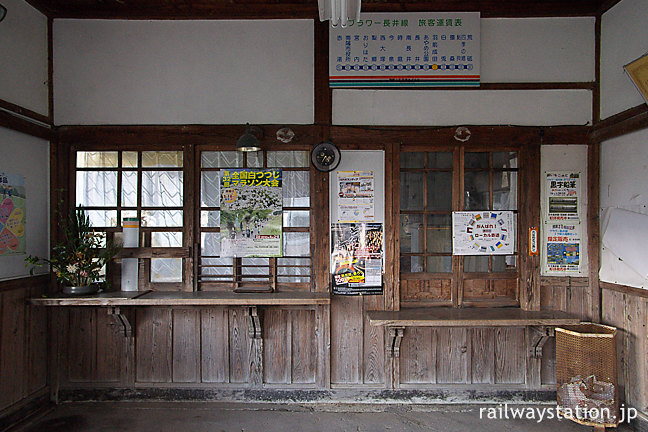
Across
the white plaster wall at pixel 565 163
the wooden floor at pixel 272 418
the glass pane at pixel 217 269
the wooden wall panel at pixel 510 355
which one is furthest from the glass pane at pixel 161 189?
the white plaster wall at pixel 565 163

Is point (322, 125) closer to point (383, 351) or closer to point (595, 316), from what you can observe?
point (383, 351)

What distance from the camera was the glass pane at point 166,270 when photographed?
3.87 metres

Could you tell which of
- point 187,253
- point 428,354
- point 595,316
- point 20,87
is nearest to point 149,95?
point 20,87

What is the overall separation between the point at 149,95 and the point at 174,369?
9.04ft

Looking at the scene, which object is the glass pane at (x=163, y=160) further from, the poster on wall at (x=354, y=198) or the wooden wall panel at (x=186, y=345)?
the poster on wall at (x=354, y=198)

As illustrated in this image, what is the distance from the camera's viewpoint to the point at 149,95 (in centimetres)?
385

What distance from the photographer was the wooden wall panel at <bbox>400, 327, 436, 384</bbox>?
380 cm

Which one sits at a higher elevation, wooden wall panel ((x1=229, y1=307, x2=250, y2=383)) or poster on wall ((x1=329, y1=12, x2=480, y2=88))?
poster on wall ((x1=329, y1=12, x2=480, y2=88))

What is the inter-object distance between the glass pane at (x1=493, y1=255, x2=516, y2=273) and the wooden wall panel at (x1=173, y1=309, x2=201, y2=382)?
3.03 m

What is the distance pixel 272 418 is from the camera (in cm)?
352

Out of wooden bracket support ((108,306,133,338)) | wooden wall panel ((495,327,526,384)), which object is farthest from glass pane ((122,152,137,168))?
wooden wall panel ((495,327,526,384))

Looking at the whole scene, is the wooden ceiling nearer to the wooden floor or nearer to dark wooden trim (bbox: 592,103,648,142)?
dark wooden trim (bbox: 592,103,648,142)

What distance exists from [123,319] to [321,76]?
308 centimetres

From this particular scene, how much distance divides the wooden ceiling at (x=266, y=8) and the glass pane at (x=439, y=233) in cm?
207
